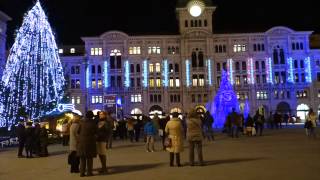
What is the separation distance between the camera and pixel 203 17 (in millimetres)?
78438

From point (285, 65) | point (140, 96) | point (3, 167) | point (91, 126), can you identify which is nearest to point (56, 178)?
point (91, 126)

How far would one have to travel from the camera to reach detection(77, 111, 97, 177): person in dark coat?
1287cm

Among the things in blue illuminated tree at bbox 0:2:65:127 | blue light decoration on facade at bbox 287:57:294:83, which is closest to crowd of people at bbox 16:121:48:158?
blue illuminated tree at bbox 0:2:65:127

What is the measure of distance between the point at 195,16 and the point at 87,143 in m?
67.6

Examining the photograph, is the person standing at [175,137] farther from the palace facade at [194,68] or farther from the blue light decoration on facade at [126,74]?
the blue light decoration on facade at [126,74]

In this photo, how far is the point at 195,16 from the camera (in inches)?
3083

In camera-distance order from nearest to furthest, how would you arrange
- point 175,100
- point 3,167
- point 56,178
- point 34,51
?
point 56,178, point 3,167, point 34,51, point 175,100

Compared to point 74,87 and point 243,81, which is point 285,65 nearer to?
point 243,81

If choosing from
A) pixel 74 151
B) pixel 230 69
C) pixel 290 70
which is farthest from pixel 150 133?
pixel 290 70

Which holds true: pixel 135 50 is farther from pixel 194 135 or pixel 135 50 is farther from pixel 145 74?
pixel 194 135

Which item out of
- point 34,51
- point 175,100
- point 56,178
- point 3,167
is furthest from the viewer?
point 175,100

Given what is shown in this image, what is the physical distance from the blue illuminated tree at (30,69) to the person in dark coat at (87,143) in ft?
71.9

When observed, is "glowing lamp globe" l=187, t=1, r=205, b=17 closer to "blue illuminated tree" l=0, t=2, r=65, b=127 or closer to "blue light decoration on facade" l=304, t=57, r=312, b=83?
"blue light decoration on facade" l=304, t=57, r=312, b=83

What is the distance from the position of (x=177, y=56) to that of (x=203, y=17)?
842 centimetres
